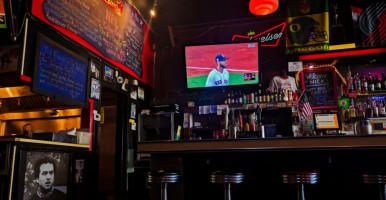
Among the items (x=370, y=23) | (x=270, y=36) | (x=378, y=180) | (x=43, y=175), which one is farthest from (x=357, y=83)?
(x=43, y=175)

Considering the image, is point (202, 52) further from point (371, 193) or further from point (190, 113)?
point (371, 193)

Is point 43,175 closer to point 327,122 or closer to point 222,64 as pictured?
point 327,122

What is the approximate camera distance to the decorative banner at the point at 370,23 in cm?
518

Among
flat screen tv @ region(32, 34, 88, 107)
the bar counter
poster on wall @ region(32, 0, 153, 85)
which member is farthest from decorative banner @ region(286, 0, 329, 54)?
flat screen tv @ region(32, 34, 88, 107)

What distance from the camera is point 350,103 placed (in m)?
5.70

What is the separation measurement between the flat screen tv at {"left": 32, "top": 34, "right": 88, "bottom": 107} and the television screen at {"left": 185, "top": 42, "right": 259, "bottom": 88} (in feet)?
7.16

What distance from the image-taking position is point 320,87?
5852 mm

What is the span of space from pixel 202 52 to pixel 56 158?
10.8ft

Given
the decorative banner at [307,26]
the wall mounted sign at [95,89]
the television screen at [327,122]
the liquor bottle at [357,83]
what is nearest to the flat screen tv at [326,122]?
the television screen at [327,122]

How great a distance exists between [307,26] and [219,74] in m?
1.83

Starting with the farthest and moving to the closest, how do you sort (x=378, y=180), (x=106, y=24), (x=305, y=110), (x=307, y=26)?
(x=307, y=26)
(x=305, y=110)
(x=106, y=24)
(x=378, y=180)

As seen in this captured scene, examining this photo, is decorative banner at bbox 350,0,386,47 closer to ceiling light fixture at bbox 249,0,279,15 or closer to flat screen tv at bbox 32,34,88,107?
ceiling light fixture at bbox 249,0,279,15

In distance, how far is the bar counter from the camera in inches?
99.0

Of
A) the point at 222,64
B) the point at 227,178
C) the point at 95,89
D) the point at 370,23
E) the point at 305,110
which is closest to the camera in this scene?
the point at 227,178
